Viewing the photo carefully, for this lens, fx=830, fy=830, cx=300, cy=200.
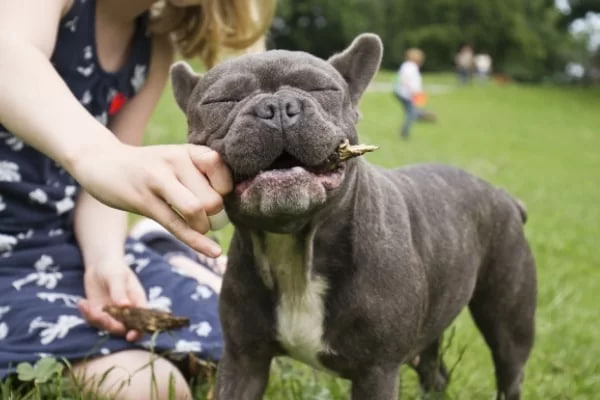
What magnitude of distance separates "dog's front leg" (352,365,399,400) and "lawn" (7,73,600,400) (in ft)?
1.90

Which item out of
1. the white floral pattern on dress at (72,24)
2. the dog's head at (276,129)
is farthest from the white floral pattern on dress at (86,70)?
the dog's head at (276,129)

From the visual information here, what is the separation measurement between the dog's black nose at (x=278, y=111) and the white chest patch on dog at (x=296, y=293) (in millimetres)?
422

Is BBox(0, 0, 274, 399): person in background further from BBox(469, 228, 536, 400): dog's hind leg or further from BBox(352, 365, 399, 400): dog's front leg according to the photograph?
BBox(469, 228, 536, 400): dog's hind leg

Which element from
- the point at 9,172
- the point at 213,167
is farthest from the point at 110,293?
the point at 213,167

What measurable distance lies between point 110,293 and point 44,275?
0.23 meters

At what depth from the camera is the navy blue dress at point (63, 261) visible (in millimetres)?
2521

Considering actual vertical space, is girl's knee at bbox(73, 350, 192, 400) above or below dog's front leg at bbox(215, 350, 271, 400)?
below

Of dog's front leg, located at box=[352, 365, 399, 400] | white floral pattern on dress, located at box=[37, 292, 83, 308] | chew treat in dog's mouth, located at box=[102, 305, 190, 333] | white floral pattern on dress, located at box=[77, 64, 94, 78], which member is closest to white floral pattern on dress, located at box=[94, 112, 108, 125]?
white floral pattern on dress, located at box=[77, 64, 94, 78]

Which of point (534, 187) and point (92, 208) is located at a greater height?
point (92, 208)

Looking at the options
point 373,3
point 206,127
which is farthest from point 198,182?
point 373,3

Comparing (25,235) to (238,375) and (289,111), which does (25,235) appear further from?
(289,111)

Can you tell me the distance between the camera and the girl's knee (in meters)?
2.42

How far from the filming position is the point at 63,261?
110 inches

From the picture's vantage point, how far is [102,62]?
2943mm
